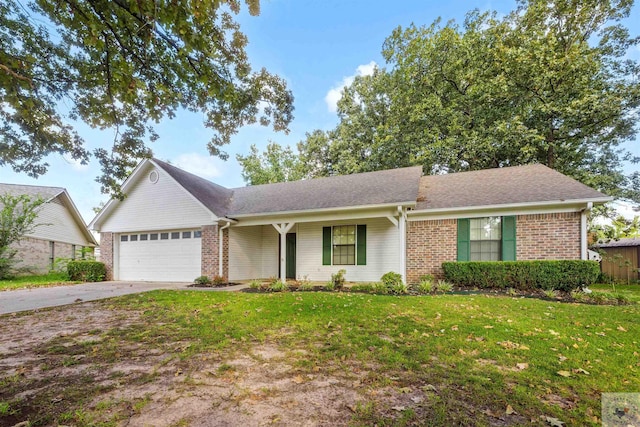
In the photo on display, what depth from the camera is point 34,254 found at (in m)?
17.4

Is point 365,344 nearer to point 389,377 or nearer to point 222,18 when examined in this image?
point 389,377

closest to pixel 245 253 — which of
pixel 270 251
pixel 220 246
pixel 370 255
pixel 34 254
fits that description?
pixel 270 251

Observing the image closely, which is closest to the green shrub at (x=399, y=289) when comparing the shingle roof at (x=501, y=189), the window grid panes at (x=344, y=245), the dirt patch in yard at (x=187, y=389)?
the window grid panes at (x=344, y=245)

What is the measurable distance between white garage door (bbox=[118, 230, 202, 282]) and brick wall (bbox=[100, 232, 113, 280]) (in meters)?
0.38

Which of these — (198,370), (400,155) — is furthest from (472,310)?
(400,155)

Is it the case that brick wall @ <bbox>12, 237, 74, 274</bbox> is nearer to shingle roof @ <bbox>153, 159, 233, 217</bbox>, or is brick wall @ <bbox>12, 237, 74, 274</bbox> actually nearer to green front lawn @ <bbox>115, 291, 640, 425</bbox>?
shingle roof @ <bbox>153, 159, 233, 217</bbox>

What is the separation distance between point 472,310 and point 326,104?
19141 mm

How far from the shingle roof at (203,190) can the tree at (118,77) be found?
5318 mm

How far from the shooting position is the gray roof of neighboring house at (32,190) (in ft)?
60.6

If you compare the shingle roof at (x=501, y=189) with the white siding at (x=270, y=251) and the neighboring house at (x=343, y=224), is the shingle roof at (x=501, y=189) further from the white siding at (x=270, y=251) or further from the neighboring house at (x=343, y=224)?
the white siding at (x=270, y=251)

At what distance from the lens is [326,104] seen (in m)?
22.0

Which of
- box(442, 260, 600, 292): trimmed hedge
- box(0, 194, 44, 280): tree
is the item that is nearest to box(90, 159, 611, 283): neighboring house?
box(442, 260, 600, 292): trimmed hedge

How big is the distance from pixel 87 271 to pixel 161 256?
3.45 metres

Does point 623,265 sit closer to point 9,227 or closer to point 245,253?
point 245,253
